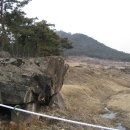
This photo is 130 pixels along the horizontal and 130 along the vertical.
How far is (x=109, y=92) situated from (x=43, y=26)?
12.2 metres

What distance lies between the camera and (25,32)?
4103 cm

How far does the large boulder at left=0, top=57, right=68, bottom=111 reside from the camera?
1351 centimetres

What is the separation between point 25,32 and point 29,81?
Answer: 90.6 feet

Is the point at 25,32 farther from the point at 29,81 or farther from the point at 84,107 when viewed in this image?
the point at 29,81

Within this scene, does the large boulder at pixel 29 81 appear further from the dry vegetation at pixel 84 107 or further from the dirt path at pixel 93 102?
the dirt path at pixel 93 102

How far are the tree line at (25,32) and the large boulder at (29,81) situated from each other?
16.1 m

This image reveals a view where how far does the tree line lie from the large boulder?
633 inches

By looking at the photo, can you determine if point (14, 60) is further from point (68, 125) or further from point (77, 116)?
point (77, 116)

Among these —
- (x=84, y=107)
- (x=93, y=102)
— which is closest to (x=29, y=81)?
(x=84, y=107)

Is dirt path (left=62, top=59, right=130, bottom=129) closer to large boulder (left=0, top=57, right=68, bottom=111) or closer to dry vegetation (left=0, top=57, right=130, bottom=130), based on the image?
dry vegetation (left=0, top=57, right=130, bottom=130)

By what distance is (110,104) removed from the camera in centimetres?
3378

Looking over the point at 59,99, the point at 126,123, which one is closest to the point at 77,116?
the point at 59,99

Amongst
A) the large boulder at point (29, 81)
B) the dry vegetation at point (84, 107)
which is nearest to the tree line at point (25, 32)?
the dry vegetation at point (84, 107)

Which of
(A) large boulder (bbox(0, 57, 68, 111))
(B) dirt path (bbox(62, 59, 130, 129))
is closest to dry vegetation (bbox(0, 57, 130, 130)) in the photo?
(B) dirt path (bbox(62, 59, 130, 129))
